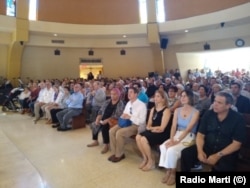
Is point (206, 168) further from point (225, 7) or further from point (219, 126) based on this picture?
point (225, 7)

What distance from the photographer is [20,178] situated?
308 cm

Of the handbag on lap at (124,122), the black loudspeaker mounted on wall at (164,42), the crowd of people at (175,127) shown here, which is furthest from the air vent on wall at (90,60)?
the handbag on lap at (124,122)

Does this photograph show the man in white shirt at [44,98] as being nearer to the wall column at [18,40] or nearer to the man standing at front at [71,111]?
the man standing at front at [71,111]

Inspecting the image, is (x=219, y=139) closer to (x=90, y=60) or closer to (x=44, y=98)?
(x=44, y=98)

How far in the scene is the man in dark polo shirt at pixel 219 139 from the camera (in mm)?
2369

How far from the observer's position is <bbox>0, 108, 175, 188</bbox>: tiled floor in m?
2.92

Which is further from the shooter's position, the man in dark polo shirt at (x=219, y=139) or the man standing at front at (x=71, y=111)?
the man standing at front at (x=71, y=111)

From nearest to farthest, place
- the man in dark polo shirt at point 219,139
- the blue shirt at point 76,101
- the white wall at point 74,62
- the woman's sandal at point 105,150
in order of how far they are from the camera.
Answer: the man in dark polo shirt at point 219,139, the woman's sandal at point 105,150, the blue shirt at point 76,101, the white wall at point 74,62

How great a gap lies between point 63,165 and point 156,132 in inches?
59.4

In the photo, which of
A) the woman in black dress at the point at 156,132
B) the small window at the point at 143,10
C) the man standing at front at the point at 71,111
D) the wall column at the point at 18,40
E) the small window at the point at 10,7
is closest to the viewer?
the woman in black dress at the point at 156,132

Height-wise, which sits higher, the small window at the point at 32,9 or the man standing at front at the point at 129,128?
the small window at the point at 32,9

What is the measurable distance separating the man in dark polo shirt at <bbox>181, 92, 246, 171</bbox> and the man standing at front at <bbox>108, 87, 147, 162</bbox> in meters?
1.15

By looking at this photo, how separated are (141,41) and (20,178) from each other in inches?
448

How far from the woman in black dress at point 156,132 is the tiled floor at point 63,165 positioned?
178 mm
